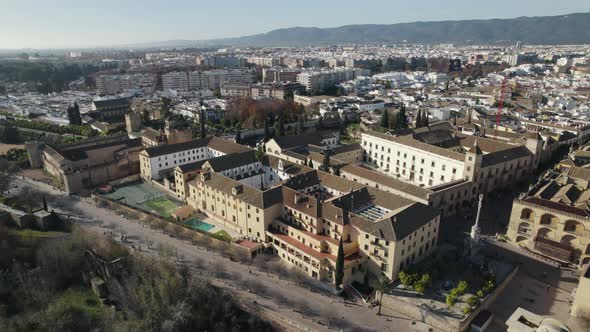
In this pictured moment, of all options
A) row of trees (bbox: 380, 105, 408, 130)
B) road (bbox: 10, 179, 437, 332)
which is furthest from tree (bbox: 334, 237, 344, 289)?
row of trees (bbox: 380, 105, 408, 130)

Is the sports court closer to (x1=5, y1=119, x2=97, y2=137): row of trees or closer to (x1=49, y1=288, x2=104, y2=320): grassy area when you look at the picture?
(x1=49, y1=288, x2=104, y2=320): grassy area

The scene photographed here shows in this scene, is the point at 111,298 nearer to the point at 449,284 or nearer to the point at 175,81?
the point at 449,284

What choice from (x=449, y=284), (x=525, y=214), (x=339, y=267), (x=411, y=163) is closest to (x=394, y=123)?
(x=411, y=163)

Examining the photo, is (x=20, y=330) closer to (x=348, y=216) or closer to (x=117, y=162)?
(x=348, y=216)

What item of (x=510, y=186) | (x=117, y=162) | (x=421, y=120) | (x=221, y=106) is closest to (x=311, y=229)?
(x=510, y=186)

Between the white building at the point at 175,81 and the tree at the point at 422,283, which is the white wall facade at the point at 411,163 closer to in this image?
the tree at the point at 422,283
